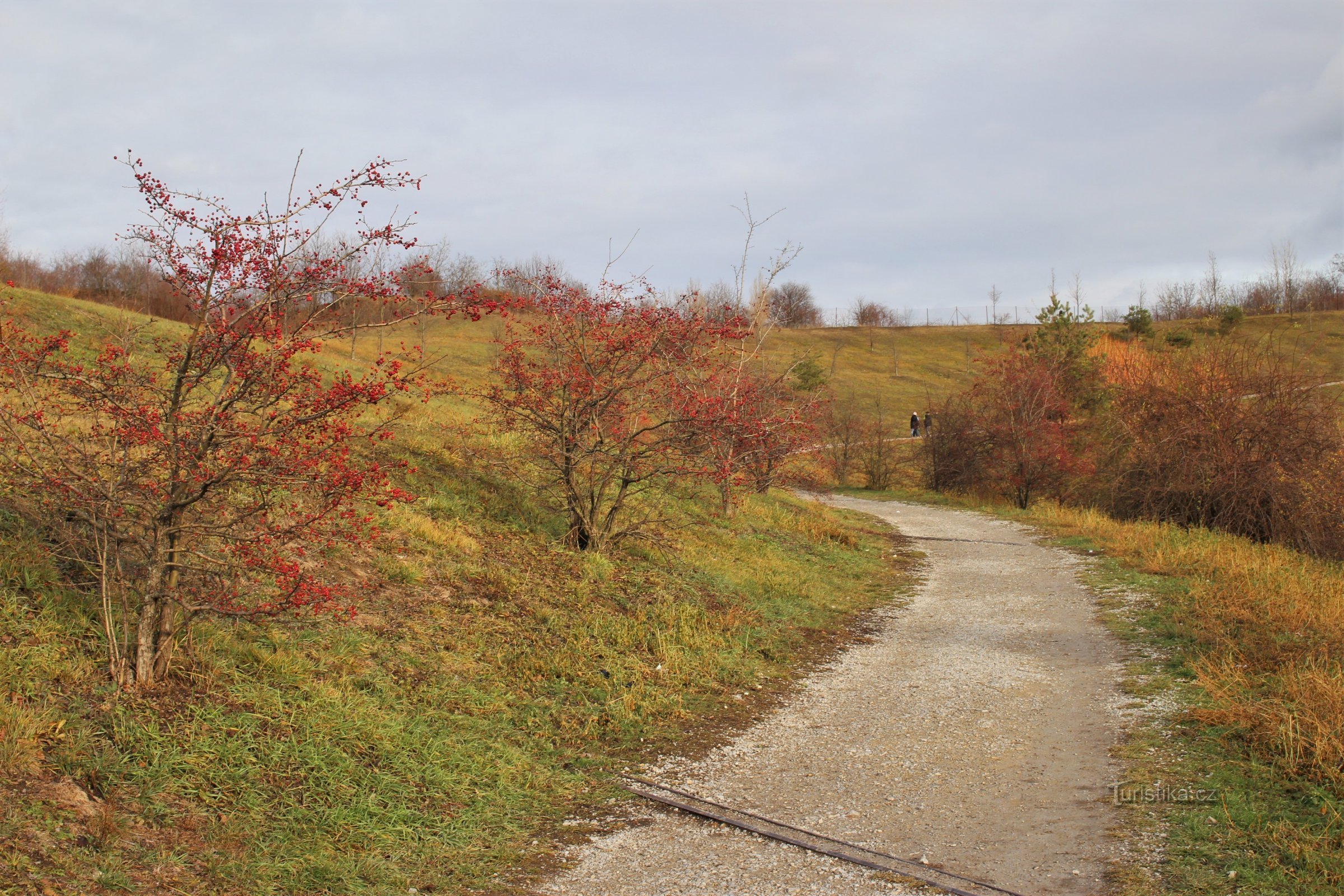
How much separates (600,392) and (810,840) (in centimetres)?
665

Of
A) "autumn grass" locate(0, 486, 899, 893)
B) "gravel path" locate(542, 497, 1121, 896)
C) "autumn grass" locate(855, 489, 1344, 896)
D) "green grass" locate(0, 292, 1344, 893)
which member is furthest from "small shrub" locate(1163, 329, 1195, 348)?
"autumn grass" locate(0, 486, 899, 893)

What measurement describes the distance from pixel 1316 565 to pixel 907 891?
12433 mm

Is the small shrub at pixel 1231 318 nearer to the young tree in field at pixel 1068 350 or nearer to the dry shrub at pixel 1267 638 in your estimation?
the young tree in field at pixel 1068 350

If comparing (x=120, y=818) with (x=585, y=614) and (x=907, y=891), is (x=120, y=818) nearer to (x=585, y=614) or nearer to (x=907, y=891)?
(x=907, y=891)

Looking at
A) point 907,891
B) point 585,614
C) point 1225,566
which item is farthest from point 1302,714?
point 1225,566

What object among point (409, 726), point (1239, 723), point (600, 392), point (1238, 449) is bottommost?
point (1239, 723)

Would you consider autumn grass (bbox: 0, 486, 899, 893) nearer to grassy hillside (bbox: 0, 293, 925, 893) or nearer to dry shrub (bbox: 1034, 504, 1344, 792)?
grassy hillside (bbox: 0, 293, 925, 893)

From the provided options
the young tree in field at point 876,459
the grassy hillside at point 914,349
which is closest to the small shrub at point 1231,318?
the grassy hillside at point 914,349

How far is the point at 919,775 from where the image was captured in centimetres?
569

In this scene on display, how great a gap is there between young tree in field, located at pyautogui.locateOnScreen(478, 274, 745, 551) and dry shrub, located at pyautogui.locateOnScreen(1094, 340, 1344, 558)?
10.9 m

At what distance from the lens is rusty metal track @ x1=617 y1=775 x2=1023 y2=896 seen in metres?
4.21

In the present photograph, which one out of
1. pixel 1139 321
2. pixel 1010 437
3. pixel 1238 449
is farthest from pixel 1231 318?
pixel 1238 449

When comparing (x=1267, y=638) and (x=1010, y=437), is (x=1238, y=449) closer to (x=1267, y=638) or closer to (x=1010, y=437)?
(x=1010, y=437)

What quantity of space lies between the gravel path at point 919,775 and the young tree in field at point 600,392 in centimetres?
339
